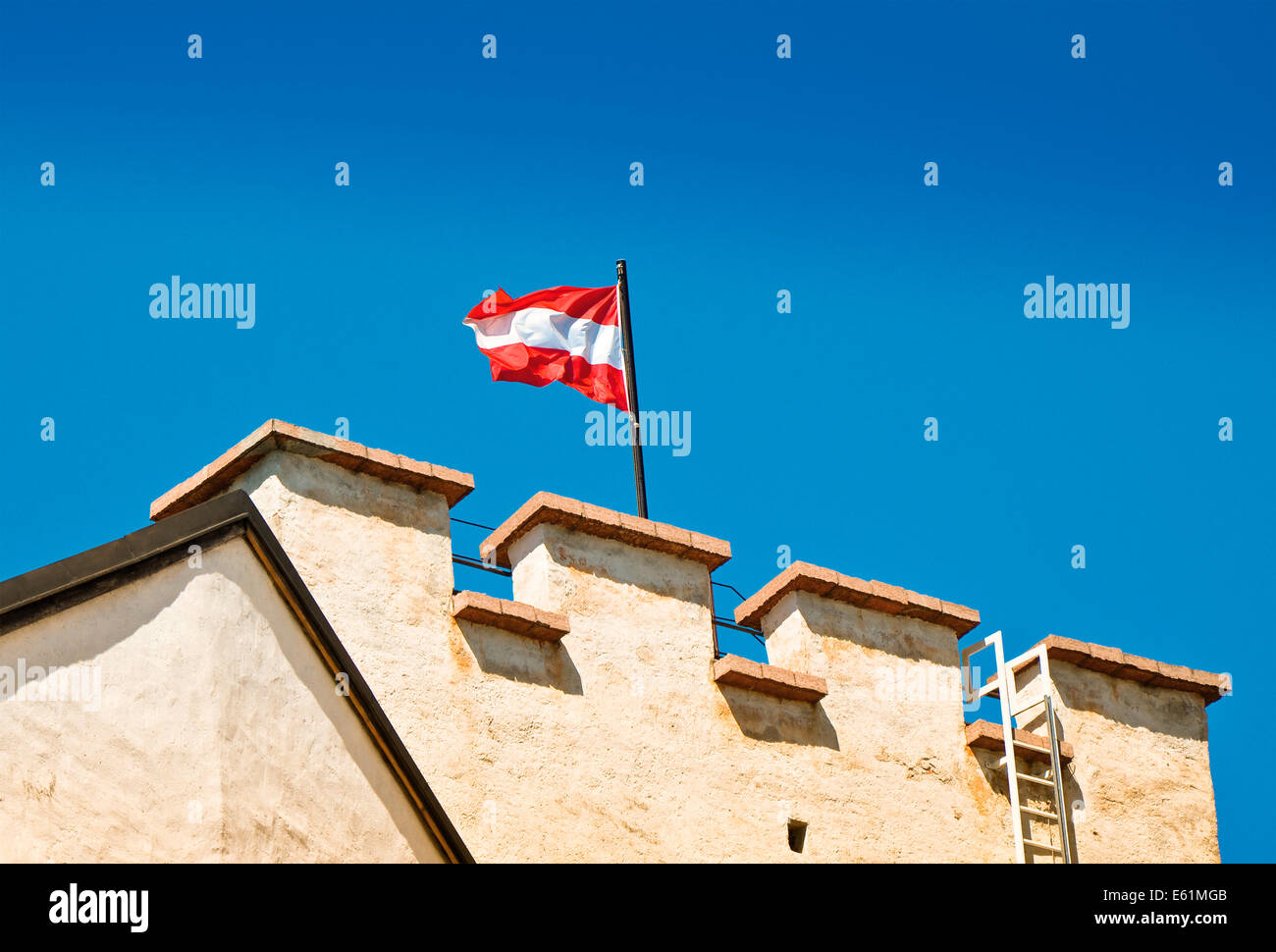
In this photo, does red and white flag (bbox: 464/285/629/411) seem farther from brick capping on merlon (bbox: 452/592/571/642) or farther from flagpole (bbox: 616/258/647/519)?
brick capping on merlon (bbox: 452/592/571/642)

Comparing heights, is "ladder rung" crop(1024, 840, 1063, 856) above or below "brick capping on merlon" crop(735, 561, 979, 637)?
below

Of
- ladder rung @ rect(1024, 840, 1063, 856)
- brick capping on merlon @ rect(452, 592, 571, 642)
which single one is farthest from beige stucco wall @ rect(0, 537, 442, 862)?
ladder rung @ rect(1024, 840, 1063, 856)

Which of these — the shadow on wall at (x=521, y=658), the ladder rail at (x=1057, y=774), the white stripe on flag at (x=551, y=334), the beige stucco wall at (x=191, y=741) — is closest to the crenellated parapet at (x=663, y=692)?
the shadow on wall at (x=521, y=658)

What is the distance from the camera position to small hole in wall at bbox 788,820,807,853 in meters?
13.0

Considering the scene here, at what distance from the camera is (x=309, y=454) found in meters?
12.3

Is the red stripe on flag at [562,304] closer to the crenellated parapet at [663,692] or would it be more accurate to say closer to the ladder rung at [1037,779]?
the crenellated parapet at [663,692]

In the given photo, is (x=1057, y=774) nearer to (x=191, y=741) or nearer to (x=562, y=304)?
(x=562, y=304)

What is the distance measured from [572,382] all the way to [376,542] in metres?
3.38

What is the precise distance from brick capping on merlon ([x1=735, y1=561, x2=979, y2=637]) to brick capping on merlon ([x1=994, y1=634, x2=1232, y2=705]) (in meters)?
0.69

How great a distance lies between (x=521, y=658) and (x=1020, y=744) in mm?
4201

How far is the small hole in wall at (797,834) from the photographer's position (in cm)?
1298

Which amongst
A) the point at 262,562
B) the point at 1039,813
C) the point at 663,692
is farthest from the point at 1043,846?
the point at 262,562
